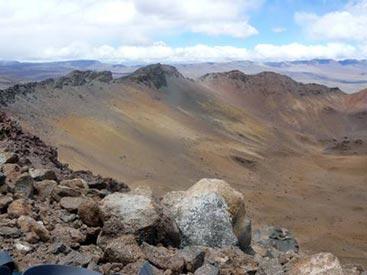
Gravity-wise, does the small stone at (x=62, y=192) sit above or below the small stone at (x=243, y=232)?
above

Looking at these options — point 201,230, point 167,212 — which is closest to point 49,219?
point 167,212

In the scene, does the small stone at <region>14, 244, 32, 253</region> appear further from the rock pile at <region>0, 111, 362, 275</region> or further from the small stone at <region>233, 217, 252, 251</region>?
the small stone at <region>233, 217, 252, 251</region>

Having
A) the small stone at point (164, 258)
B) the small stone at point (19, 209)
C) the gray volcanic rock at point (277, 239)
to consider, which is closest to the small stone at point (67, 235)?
the small stone at point (19, 209)

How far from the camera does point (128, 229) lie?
24.1ft

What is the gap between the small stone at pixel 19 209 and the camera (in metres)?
7.28

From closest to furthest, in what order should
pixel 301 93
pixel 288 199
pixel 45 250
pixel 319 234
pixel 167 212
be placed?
pixel 45 250
pixel 167 212
pixel 319 234
pixel 288 199
pixel 301 93

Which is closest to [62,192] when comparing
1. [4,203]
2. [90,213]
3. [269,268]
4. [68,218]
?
[68,218]

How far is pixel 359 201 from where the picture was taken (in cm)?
4106

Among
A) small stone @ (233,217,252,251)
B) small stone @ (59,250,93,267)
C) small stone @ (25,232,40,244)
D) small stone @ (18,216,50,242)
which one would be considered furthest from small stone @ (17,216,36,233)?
small stone @ (233,217,252,251)

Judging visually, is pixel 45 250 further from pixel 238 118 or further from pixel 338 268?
pixel 238 118

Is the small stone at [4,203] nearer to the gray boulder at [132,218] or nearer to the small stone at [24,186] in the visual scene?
the small stone at [24,186]

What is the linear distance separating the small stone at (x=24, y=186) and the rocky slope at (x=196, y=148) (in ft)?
59.8

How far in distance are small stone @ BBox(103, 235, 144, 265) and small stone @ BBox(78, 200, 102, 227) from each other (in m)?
0.92

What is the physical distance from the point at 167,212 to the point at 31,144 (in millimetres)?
9293
